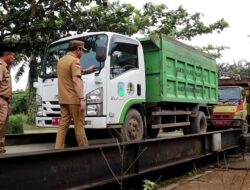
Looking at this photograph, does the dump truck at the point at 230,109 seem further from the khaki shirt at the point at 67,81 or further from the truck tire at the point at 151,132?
the khaki shirt at the point at 67,81

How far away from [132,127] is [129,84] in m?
0.78

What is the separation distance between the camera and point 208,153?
7.86 metres

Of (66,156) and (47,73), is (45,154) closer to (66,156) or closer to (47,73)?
(66,156)

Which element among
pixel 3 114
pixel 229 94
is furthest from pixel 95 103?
pixel 229 94

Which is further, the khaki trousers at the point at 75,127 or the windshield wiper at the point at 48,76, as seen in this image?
the windshield wiper at the point at 48,76

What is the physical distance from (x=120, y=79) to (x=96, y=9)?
482 cm

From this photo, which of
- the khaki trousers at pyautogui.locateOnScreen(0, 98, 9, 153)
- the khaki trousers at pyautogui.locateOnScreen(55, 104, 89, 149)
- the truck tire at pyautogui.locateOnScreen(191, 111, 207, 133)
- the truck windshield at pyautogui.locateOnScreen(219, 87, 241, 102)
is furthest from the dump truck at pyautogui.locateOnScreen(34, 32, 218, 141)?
the truck windshield at pyautogui.locateOnScreen(219, 87, 241, 102)

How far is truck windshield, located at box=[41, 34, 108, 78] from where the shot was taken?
7309 mm

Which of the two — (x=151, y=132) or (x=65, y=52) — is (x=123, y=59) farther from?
(x=151, y=132)

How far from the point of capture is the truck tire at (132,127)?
7.44m

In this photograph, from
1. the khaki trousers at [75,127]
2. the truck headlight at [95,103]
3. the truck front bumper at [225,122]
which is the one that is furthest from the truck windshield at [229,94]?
the khaki trousers at [75,127]

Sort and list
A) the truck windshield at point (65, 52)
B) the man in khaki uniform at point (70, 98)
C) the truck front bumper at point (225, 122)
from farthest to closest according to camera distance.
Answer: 1. the truck front bumper at point (225, 122)
2. the truck windshield at point (65, 52)
3. the man in khaki uniform at point (70, 98)

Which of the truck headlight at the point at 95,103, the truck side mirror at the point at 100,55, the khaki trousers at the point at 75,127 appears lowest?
the khaki trousers at the point at 75,127

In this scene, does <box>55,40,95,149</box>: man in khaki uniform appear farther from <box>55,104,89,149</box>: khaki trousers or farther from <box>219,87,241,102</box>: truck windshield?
<box>219,87,241,102</box>: truck windshield
